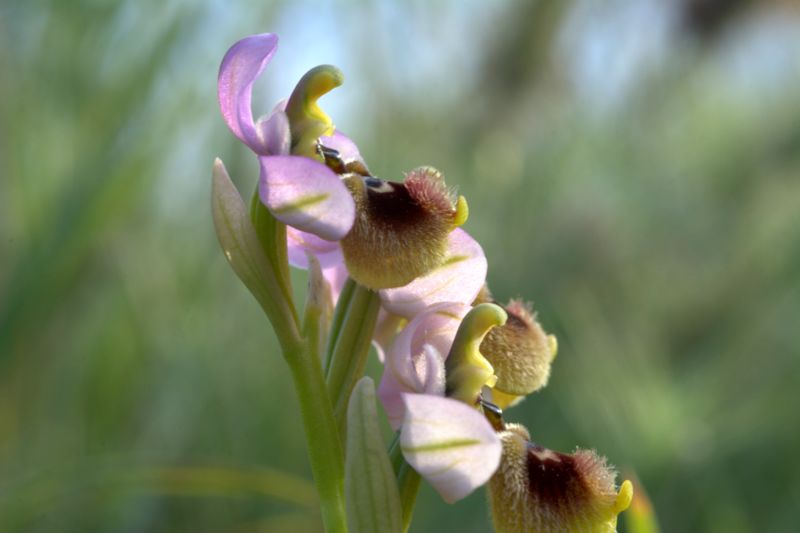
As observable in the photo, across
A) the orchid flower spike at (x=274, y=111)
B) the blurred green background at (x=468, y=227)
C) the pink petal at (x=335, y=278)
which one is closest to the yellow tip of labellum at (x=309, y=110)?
the orchid flower spike at (x=274, y=111)

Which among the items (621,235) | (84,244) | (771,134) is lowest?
(621,235)

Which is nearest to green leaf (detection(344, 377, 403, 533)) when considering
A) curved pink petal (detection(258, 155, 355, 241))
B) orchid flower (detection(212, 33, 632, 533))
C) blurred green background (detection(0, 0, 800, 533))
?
orchid flower (detection(212, 33, 632, 533))

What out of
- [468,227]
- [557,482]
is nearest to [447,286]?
[557,482]

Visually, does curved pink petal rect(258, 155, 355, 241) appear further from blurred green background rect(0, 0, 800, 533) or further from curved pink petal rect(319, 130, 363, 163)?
blurred green background rect(0, 0, 800, 533)

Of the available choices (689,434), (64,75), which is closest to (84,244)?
(64,75)

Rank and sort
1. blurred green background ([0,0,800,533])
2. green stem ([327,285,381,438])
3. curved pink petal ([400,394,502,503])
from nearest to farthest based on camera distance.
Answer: curved pink petal ([400,394,502,503]) < green stem ([327,285,381,438]) < blurred green background ([0,0,800,533])

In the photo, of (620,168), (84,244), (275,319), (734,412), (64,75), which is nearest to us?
(275,319)

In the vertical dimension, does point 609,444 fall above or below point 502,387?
below

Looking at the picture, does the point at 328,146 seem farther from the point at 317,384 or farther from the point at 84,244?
the point at 84,244
